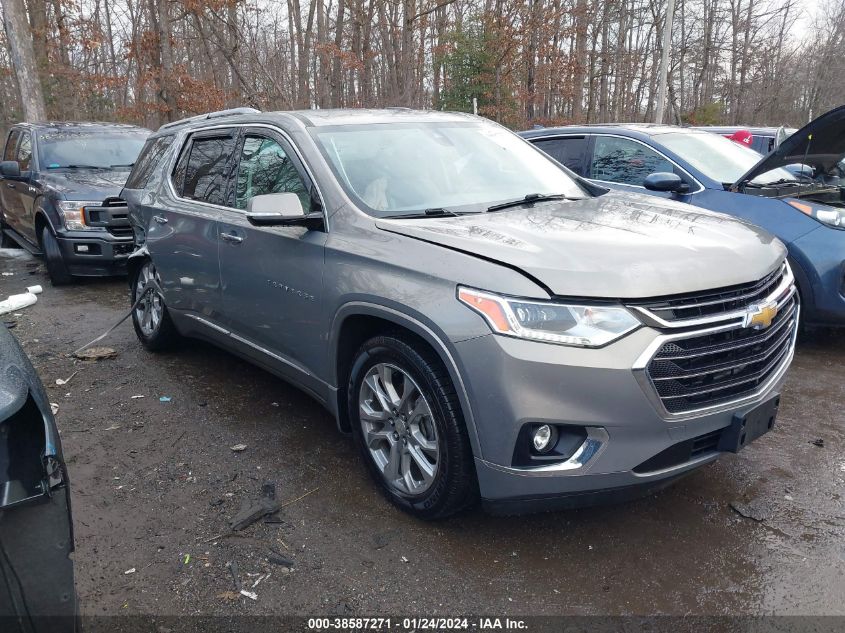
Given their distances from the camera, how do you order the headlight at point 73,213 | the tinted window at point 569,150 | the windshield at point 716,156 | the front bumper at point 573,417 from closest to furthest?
1. the front bumper at point 573,417
2. the windshield at point 716,156
3. the tinted window at point 569,150
4. the headlight at point 73,213

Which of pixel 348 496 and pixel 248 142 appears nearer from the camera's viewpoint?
pixel 348 496

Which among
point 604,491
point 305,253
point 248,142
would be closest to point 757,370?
point 604,491

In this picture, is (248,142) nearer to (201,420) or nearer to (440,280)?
(201,420)

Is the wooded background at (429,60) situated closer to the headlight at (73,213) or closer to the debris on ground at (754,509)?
the headlight at (73,213)

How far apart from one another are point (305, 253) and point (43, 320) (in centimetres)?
446

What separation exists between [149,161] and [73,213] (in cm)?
272

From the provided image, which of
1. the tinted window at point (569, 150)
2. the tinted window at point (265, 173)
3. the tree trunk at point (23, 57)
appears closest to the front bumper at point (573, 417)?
the tinted window at point (265, 173)

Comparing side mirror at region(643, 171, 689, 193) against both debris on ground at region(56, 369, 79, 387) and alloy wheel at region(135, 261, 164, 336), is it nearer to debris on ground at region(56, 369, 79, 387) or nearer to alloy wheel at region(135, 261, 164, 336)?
alloy wheel at region(135, 261, 164, 336)

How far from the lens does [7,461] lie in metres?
1.67

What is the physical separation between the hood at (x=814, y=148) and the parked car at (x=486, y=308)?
1.93 m

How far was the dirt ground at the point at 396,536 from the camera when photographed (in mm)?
2498

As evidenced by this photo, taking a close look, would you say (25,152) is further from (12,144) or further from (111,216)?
(111,216)

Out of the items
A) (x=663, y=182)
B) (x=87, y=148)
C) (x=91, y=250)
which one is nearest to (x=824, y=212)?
(x=663, y=182)

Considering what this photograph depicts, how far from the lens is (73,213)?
7473 mm
